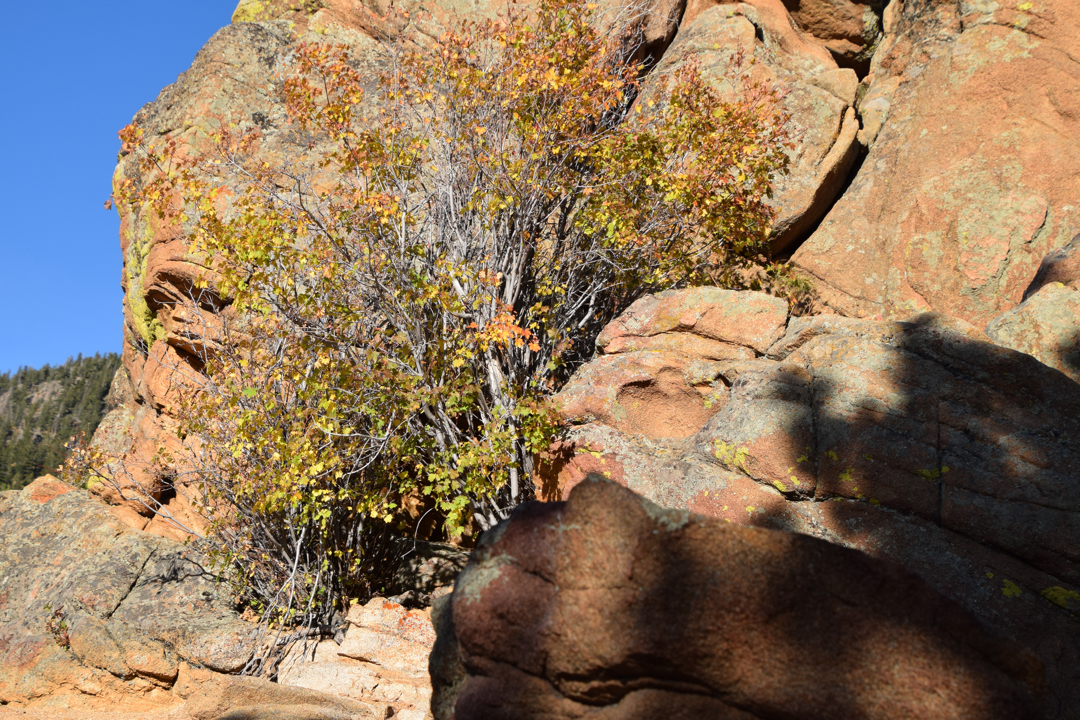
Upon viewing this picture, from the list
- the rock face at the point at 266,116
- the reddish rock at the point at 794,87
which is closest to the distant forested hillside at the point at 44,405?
the rock face at the point at 266,116

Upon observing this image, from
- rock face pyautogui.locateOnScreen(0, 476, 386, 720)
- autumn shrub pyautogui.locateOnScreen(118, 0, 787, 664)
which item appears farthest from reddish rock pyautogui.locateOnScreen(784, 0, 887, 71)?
rock face pyautogui.locateOnScreen(0, 476, 386, 720)

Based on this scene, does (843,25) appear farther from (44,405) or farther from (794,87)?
(44,405)

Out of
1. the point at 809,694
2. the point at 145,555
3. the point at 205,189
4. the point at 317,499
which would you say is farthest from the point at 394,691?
the point at 205,189

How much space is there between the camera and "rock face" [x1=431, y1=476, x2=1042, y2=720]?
264cm

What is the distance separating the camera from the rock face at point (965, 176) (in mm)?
9164

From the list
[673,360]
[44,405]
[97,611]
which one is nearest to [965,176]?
[673,360]

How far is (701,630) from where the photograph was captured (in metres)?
2.87

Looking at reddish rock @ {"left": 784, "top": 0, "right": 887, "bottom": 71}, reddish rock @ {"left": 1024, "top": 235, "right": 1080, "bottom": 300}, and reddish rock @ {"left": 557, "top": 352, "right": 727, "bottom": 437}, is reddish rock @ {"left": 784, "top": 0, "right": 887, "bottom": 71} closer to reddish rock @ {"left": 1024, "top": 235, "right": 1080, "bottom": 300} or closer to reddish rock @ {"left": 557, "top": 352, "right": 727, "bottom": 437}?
reddish rock @ {"left": 1024, "top": 235, "right": 1080, "bottom": 300}

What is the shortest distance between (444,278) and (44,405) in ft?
412

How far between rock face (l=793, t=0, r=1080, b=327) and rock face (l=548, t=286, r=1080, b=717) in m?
3.92

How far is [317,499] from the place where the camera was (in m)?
7.46

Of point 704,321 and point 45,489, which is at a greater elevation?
point 704,321

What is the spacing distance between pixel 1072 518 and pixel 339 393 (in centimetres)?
624

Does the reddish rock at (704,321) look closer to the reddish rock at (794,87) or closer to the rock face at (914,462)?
the rock face at (914,462)
